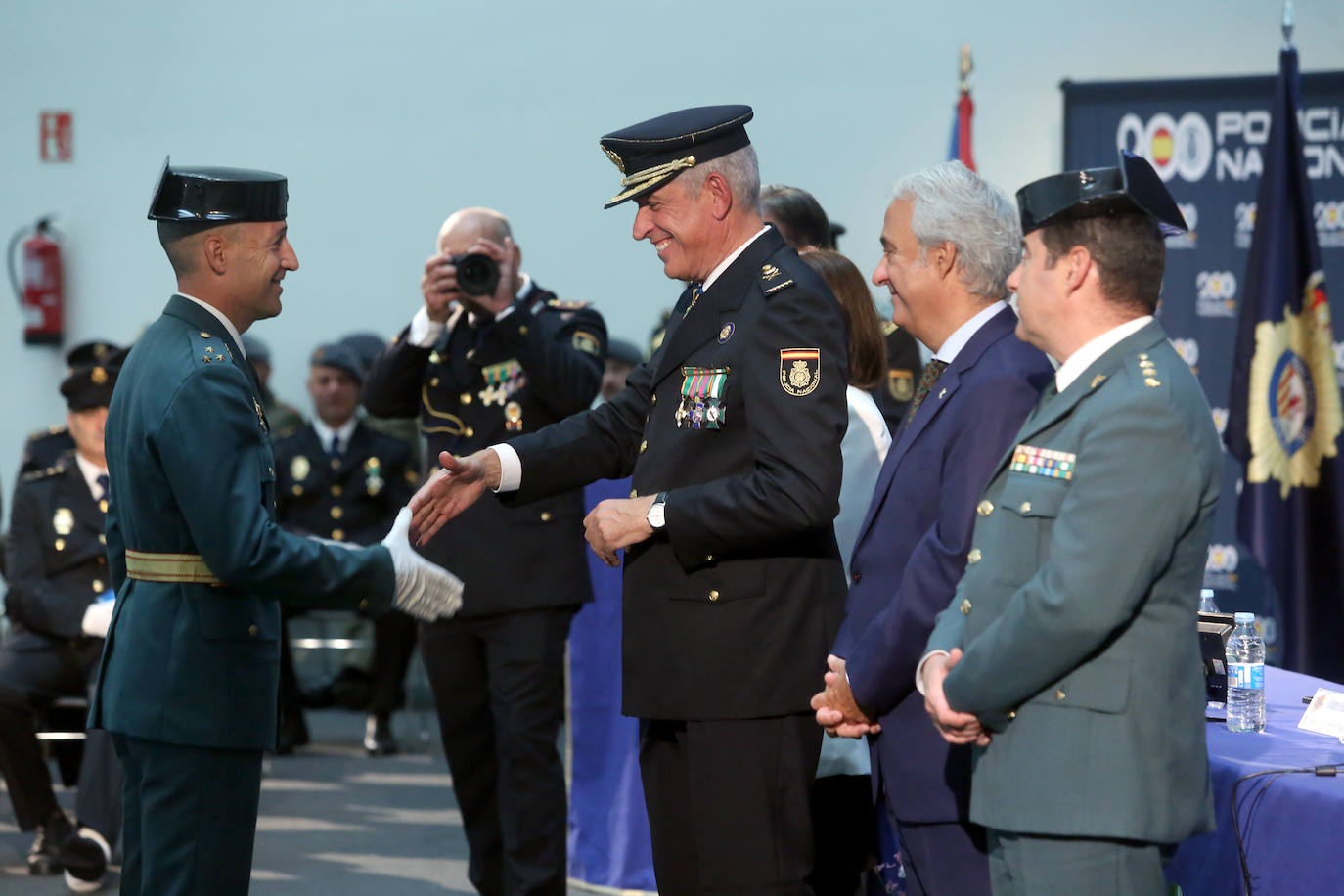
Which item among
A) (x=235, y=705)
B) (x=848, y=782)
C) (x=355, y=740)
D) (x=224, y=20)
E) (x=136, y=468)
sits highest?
(x=224, y=20)

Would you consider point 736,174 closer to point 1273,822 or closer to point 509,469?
point 509,469

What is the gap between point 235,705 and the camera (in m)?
2.13

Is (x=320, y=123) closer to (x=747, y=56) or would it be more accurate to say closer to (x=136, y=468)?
(x=747, y=56)

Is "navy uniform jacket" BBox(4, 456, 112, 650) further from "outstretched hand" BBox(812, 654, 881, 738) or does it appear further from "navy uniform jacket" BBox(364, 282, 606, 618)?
"outstretched hand" BBox(812, 654, 881, 738)

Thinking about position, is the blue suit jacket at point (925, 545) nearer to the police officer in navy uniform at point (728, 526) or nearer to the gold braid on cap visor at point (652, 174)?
the police officer in navy uniform at point (728, 526)

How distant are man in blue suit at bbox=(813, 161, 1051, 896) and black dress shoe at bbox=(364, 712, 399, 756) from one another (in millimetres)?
3895

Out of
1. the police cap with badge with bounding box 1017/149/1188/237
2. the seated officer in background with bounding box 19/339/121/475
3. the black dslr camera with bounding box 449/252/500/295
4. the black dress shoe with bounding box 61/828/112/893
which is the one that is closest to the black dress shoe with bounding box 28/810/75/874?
the black dress shoe with bounding box 61/828/112/893

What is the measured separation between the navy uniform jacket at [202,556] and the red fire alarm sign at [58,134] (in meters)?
5.37

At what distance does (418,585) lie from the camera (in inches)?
88.2

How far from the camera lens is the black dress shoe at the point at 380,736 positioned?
5.71 m

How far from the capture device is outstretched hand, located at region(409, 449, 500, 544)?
258 centimetres

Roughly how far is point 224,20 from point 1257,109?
446 cm

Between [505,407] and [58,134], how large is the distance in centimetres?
456

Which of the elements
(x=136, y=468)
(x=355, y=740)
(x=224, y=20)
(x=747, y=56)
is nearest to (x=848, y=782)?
(x=136, y=468)
